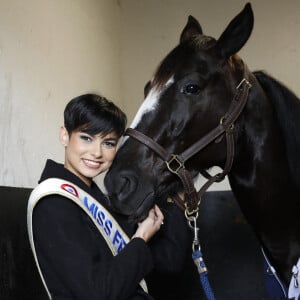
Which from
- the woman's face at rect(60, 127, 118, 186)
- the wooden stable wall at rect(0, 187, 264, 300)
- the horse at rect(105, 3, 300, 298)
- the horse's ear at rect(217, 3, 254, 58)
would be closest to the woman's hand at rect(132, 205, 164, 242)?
the horse at rect(105, 3, 300, 298)

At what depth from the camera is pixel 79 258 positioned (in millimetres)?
928

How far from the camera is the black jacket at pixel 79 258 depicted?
3.02 feet

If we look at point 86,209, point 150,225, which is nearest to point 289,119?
point 150,225

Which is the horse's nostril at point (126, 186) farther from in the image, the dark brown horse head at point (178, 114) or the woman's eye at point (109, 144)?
the woman's eye at point (109, 144)

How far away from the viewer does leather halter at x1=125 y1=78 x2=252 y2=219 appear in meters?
1.07

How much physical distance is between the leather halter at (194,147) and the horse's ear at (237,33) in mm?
86

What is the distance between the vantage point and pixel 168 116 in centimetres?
109

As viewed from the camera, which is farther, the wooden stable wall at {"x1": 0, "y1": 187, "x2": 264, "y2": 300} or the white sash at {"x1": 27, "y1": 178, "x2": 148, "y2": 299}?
→ the wooden stable wall at {"x1": 0, "y1": 187, "x2": 264, "y2": 300}

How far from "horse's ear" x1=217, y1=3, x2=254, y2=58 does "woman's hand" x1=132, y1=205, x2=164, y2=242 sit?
0.43 m

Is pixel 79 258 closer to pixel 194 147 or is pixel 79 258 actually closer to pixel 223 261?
pixel 194 147

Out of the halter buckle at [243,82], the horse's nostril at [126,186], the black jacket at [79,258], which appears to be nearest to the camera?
the black jacket at [79,258]

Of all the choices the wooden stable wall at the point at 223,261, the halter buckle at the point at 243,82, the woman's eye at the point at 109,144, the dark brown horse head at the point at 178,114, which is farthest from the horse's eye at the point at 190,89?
the wooden stable wall at the point at 223,261

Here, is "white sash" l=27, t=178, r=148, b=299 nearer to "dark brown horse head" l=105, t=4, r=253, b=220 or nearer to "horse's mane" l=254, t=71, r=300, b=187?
"dark brown horse head" l=105, t=4, r=253, b=220

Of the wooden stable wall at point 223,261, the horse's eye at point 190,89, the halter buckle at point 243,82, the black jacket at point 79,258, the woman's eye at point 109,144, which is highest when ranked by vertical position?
the halter buckle at point 243,82
